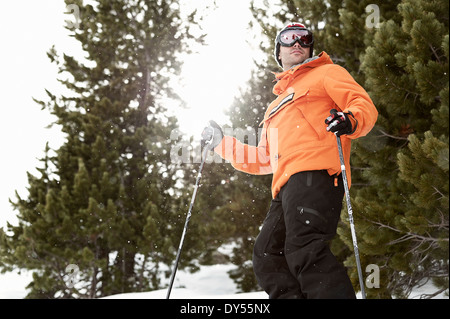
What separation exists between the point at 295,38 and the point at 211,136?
2.62 feet

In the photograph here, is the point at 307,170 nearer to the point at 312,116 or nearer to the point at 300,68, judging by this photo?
the point at 312,116

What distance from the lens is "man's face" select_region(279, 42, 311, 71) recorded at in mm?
2420

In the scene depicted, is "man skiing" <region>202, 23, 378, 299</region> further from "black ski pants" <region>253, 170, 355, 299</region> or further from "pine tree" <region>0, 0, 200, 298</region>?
"pine tree" <region>0, 0, 200, 298</region>

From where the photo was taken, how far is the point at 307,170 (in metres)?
2.03

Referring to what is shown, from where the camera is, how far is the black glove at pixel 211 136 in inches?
101

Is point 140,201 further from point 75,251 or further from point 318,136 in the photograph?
point 318,136

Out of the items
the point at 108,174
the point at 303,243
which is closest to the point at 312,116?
the point at 303,243

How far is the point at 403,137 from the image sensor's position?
3.72 m

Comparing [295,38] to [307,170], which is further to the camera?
[295,38]

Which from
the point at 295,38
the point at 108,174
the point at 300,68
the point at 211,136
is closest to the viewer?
the point at 300,68

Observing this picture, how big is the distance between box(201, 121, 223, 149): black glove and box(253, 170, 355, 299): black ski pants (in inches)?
23.6

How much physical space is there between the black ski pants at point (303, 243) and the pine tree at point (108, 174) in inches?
222

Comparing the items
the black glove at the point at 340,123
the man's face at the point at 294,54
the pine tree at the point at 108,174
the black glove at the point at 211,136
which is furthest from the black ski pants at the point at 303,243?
the pine tree at the point at 108,174
